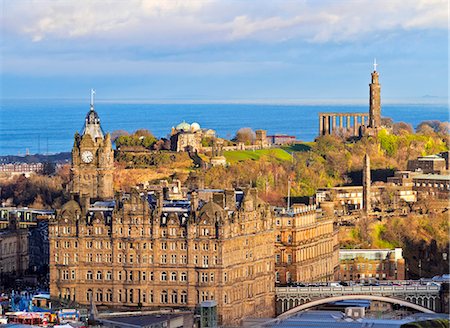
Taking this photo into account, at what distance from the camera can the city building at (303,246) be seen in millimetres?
111625

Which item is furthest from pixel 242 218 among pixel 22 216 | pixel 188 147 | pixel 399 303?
pixel 188 147

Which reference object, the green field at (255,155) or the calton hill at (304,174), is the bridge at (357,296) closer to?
the calton hill at (304,174)

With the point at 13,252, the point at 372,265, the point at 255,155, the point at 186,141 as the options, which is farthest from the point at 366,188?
the point at 13,252

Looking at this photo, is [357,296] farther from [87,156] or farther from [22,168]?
[22,168]

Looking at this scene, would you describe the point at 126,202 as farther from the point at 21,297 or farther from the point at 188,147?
the point at 188,147

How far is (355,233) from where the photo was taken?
131 m

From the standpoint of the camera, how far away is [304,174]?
15488cm

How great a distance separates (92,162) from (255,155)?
1888 inches

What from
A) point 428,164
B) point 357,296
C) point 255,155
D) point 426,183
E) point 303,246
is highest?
point 255,155

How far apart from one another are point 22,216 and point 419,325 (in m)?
36.6

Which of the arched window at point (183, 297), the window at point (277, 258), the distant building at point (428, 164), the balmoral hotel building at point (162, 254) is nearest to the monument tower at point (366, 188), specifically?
the distant building at point (428, 164)

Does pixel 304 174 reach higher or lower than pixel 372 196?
higher

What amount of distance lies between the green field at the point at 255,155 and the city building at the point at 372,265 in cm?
3581

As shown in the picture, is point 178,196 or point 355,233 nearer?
point 178,196
